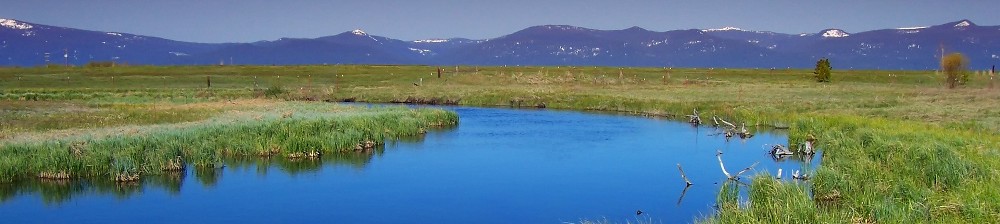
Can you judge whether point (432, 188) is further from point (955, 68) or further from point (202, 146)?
point (955, 68)

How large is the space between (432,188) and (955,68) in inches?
2515

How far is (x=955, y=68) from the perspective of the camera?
7600cm

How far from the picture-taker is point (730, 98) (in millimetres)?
66312

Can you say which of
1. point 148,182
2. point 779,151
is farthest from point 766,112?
point 148,182

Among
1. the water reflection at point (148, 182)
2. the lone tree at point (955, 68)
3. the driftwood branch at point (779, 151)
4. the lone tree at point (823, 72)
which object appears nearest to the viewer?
the water reflection at point (148, 182)

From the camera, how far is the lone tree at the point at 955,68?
76250 millimetres

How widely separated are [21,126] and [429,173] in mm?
16691

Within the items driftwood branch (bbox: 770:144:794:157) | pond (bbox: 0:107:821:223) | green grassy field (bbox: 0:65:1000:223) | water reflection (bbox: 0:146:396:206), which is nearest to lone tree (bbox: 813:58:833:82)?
green grassy field (bbox: 0:65:1000:223)

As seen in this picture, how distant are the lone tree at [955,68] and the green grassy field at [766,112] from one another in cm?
195

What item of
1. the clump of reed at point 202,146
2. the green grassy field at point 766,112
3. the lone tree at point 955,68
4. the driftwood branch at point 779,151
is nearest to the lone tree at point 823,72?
the green grassy field at point 766,112

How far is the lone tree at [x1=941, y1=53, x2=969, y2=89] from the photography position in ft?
250

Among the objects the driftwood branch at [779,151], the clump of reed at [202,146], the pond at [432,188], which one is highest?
the clump of reed at [202,146]

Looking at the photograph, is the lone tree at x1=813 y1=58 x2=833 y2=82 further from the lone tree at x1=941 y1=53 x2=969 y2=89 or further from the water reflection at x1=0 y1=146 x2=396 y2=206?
the water reflection at x1=0 y1=146 x2=396 y2=206

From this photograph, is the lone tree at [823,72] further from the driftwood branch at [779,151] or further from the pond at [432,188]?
the driftwood branch at [779,151]
